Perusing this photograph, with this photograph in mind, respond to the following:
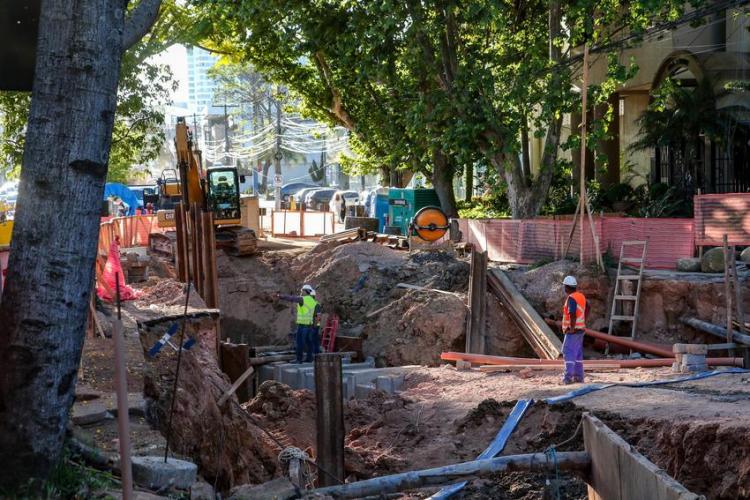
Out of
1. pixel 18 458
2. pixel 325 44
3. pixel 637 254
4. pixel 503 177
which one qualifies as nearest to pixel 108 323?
pixel 18 458

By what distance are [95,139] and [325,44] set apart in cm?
2627

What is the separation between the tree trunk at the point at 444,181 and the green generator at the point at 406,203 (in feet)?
0.88

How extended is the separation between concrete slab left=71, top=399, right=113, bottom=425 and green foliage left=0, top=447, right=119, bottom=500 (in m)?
1.88

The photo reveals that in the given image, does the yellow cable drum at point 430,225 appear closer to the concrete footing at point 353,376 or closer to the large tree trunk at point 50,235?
the concrete footing at point 353,376

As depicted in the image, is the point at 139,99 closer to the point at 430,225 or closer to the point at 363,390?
the point at 430,225

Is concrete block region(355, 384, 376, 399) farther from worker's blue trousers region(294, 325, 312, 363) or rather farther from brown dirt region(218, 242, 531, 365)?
brown dirt region(218, 242, 531, 365)

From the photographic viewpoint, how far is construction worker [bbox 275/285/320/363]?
70.2 feet

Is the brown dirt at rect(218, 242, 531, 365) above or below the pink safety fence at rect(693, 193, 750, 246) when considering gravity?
below

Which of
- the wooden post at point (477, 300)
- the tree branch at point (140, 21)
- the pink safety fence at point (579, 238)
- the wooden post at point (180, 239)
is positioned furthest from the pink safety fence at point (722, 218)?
the tree branch at point (140, 21)

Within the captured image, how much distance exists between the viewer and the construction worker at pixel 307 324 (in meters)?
21.4

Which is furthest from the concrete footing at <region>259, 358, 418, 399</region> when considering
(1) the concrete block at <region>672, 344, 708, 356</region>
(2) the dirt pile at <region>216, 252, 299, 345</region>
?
(2) the dirt pile at <region>216, 252, 299, 345</region>

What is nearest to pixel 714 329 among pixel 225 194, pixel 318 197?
pixel 225 194

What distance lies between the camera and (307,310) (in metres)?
21.5

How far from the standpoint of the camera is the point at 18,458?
21.7 feet
